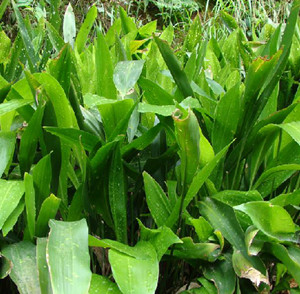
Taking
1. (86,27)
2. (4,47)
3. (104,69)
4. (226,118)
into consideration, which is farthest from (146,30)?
(226,118)

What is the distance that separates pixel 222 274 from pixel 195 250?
7cm

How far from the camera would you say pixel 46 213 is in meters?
0.78

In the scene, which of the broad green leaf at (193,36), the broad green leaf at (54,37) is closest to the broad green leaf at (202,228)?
the broad green leaf at (54,37)

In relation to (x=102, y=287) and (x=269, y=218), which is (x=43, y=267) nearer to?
(x=102, y=287)

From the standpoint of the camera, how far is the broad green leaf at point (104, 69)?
3.20 ft

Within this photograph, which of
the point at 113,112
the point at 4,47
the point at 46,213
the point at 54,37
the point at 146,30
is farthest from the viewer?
the point at 146,30

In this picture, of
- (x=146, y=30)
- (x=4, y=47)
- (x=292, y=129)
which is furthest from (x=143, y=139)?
(x=146, y=30)

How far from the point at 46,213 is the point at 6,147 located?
0.17m

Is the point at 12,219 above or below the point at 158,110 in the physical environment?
below

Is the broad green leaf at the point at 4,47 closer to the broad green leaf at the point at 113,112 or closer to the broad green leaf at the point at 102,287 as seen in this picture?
the broad green leaf at the point at 113,112

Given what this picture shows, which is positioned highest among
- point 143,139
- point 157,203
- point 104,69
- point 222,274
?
point 104,69

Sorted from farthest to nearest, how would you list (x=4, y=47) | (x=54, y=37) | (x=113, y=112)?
(x=4, y=47)
(x=54, y=37)
(x=113, y=112)

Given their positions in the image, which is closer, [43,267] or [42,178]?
[43,267]

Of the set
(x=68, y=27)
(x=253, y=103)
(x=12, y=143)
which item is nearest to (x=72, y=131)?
(x=12, y=143)
